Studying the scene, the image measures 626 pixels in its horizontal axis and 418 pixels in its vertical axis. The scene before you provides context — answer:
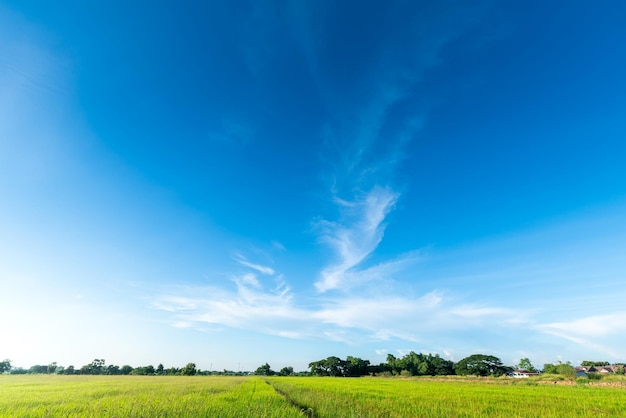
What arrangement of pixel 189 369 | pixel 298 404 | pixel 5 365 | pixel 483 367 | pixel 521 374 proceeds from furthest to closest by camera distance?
pixel 189 369, pixel 5 365, pixel 521 374, pixel 483 367, pixel 298 404

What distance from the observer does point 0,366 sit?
8369 centimetres

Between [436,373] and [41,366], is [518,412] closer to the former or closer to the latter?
[436,373]

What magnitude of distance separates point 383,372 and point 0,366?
118188 mm

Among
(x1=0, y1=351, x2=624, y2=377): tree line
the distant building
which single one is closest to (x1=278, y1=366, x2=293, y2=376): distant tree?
(x1=0, y1=351, x2=624, y2=377): tree line

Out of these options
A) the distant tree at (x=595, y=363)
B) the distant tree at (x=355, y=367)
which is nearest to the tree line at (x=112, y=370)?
the distant tree at (x=355, y=367)

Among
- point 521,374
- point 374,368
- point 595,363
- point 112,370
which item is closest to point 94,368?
point 112,370

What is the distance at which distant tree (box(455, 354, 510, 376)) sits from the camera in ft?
230

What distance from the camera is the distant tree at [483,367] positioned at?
70000 millimetres

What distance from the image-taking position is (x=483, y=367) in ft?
232

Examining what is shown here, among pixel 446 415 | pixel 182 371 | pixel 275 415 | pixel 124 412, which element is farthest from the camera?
A: pixel 182 371

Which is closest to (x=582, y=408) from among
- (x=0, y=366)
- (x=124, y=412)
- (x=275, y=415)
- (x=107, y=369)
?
(x=275, y=415)

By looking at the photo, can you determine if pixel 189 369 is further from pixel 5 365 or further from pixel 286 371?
pixel 5 365

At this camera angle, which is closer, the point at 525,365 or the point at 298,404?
the point at 298,404

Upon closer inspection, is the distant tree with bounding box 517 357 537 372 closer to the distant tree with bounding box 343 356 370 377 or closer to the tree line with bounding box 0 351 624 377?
the tree line with bounding box 0 351 624 377
